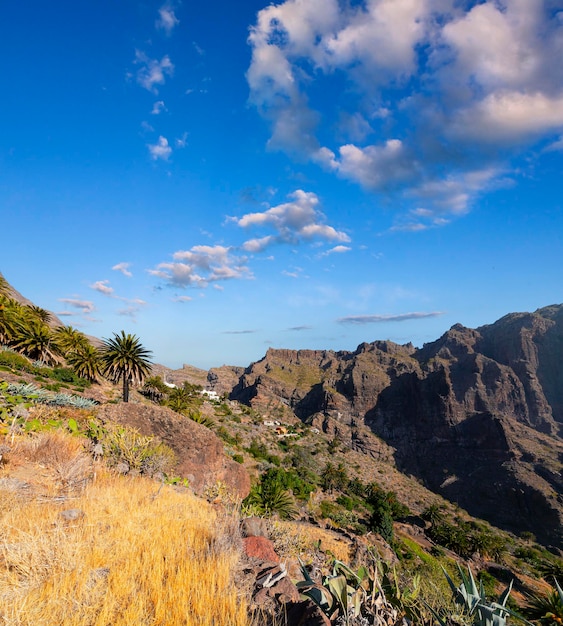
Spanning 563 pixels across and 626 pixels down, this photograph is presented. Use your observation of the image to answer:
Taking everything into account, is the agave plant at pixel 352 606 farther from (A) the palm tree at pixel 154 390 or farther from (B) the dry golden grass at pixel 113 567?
(A) the palm tree at pixel 154 390

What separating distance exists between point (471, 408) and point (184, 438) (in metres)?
170

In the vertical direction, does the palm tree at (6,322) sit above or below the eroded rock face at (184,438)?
above

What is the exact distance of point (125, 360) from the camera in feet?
124

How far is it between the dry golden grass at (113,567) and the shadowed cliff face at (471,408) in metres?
108

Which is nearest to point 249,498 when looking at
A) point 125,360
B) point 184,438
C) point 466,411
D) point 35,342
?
point 184,438

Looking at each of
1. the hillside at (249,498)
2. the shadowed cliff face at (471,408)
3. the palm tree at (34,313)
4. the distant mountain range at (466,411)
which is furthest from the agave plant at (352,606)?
the distant mountain range at (466,411)

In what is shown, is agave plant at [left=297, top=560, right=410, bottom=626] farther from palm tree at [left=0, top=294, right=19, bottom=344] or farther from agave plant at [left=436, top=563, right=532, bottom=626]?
palm tree at [left=0, top=294, right=19, bottom=344]

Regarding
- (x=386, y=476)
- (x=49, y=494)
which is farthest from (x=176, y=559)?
(x=386, y=476)

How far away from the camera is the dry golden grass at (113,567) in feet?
10.9

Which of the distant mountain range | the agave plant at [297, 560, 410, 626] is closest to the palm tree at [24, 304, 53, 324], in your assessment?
the agave plant at [297, 560, 410, 626]

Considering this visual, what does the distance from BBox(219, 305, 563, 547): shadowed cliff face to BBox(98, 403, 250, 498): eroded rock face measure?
324 ft

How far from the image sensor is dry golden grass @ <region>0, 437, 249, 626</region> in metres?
3.33

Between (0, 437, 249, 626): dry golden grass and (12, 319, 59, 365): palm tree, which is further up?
(12, 319, 59, 365): palm tree

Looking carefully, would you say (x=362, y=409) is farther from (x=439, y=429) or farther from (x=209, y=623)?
(x=209, y=623)
